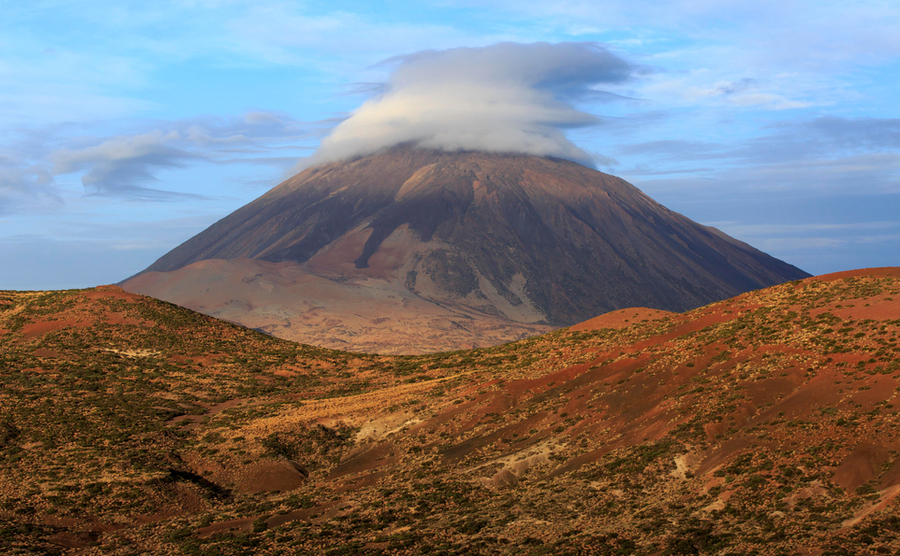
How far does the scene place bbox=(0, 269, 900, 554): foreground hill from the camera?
1200 inches

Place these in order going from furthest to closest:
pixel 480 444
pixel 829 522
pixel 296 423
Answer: pixel 296 423
pixel 480 444
pixel 829 522

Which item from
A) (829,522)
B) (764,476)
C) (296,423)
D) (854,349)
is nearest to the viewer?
(829,522)

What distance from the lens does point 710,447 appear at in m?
36.6

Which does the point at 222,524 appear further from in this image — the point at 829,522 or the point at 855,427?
the point at 855,427

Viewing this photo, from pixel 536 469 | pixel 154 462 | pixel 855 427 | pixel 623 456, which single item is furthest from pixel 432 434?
pixel 855 427

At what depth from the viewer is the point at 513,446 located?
1711 inches

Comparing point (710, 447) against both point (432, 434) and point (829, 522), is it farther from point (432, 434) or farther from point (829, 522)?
point (432, 434)

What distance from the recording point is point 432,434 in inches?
1861

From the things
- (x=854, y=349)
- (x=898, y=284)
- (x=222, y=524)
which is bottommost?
(x=222, y=524)

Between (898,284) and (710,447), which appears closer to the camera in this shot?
(710,447)

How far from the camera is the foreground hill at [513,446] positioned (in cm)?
→ 3048

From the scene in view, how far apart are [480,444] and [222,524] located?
15927 millimetres

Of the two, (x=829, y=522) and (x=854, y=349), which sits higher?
(x=854, y=349)

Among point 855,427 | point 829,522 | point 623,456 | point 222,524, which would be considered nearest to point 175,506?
point 222,524
